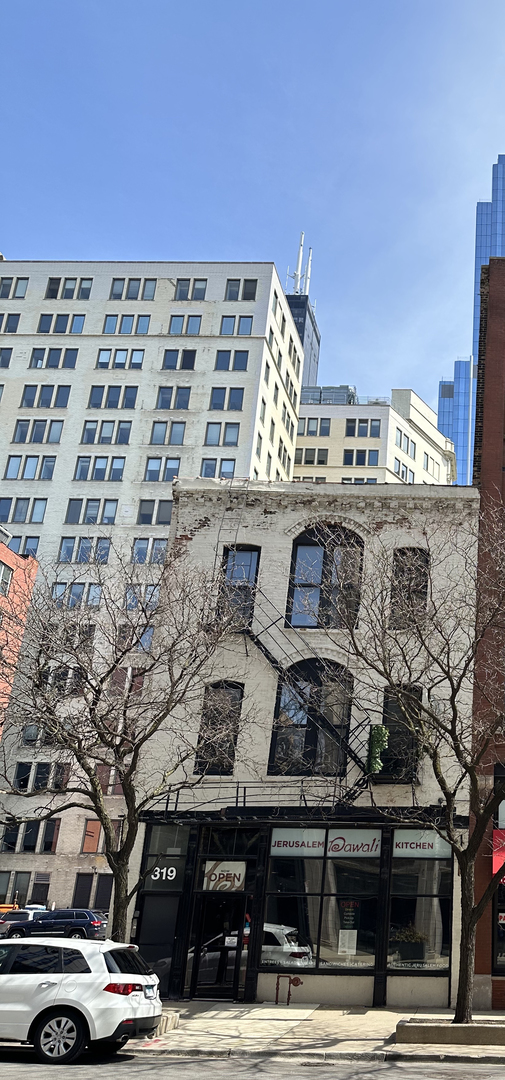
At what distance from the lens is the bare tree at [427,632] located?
19.7m

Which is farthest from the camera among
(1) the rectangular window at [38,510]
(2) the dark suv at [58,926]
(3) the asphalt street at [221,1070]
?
(1) the rectangular window at [38,510]

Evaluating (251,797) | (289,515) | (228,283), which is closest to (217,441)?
(228,283)

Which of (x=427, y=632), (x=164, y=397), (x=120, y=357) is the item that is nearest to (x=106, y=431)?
(x=164, y=397)

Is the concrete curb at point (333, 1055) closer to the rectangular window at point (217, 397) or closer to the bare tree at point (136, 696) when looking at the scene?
the bare tree at point (136, 696)

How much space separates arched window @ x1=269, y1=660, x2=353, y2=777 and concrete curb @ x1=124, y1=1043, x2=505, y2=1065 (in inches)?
290

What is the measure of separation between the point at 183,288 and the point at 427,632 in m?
54.0

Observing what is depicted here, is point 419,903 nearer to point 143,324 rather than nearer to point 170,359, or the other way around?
point 170,359

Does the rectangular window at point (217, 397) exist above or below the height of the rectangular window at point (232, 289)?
below

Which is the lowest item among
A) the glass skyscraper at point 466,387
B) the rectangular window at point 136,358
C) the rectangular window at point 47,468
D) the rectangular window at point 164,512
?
the rectangular window at point 164,512

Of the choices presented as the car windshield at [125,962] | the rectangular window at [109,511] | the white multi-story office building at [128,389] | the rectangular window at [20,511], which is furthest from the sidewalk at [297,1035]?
the rectangular window at [20,511]

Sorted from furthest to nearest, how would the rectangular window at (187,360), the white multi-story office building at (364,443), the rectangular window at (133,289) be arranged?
the white multi-story office building at (364,443) → the rectangular window at (133,289) → the rectangular window at (187,360)

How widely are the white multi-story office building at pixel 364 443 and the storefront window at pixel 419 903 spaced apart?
59076 millimetres

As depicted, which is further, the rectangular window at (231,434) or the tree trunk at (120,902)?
the rectangular window at (231,434)

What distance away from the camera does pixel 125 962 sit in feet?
48.5
